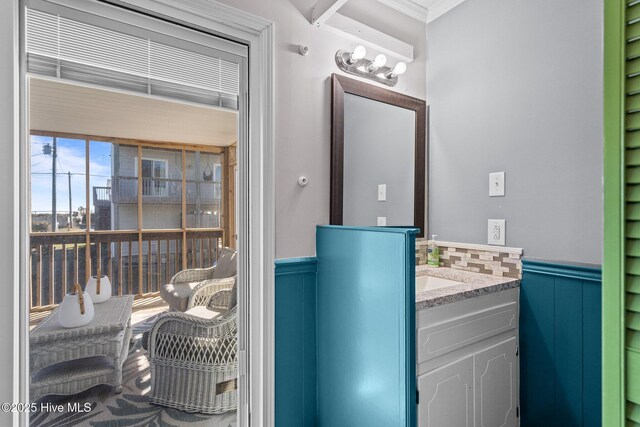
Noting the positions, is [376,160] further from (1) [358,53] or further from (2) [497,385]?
(2) [497,385]

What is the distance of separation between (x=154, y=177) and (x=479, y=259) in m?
1.68

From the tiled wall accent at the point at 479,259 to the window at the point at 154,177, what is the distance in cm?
147

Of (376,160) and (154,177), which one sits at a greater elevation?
(376,160)

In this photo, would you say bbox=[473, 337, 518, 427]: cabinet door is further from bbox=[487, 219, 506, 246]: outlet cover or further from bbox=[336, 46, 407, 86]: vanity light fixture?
bbox=[336, 46, 407, 86]: vanity light fixture

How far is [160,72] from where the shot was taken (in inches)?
52.3

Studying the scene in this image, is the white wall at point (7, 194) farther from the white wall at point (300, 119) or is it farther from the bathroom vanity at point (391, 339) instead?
the bathroom vanity at point (391, 339)

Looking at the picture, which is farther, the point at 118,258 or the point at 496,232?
the point at 496,232

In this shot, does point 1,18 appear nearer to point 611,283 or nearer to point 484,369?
point 611,283

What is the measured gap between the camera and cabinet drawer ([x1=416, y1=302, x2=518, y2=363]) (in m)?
1.23

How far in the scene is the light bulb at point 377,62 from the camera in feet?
5.76

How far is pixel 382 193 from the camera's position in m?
1.91

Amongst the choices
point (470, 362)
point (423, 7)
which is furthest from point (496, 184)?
point (423, 7)

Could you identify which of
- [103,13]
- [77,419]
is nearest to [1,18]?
[103,13]

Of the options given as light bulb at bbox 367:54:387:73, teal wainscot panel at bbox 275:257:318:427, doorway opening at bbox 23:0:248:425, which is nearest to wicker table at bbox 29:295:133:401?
doorway opening at bbox 23:0:248:425
